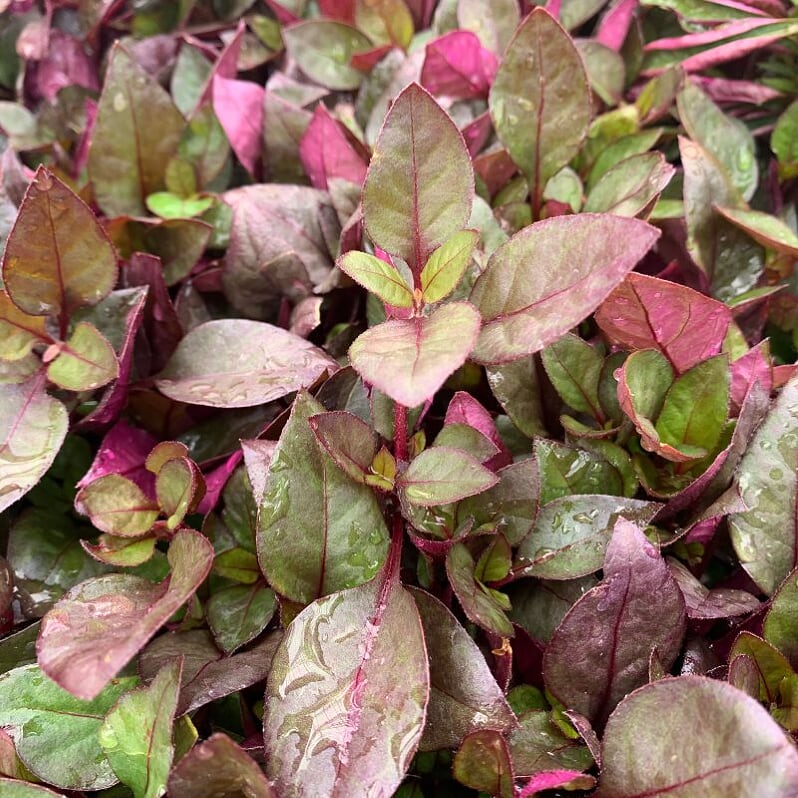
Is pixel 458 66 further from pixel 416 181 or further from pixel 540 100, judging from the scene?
pixel 416 181

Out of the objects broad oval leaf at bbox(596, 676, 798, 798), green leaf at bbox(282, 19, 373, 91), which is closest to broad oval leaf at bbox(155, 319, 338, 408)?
broad oval leaf at bbox(596, 676, 798, 798)

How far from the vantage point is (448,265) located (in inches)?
26.8

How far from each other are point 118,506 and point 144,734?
0.65 feet

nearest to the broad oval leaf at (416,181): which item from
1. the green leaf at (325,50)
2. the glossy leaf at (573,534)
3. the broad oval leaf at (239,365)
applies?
the broad oval leaf at (239,365)

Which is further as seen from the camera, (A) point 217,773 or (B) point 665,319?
(B) point 665,319

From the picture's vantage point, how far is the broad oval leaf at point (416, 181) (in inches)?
26.6

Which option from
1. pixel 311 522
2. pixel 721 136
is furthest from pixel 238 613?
pixel 721 136

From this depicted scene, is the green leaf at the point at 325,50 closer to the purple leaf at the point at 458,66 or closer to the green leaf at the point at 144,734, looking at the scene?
the purple leaf at the point at 458,66

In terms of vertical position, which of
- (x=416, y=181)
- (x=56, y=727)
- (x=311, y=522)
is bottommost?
(x=56, y=727)

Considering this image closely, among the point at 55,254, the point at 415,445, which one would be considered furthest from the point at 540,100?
the point at 55,254

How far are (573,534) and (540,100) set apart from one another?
453 mm

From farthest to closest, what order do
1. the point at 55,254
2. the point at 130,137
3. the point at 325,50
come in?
the point at 325,50 < the point at 130,137 < the point at 55,254

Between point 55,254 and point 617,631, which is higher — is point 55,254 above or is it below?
above

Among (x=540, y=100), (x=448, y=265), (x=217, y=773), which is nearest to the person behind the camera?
(x=217, y=773)
